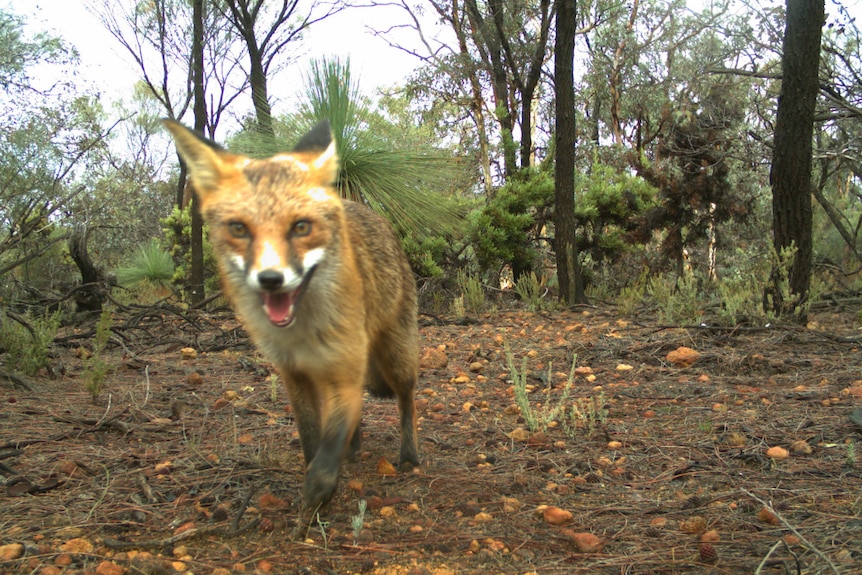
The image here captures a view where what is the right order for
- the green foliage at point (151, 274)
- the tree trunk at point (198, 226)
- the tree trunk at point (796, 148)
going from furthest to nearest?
the green foliage at point (151, 274) < the tree trunk at point (198, 226) < the tree trunk at point (796, 148)

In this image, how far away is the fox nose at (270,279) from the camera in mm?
2252

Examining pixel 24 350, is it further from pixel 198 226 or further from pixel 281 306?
pixel 198 226

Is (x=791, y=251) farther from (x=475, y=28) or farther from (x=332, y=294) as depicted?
(x=475, y=28)

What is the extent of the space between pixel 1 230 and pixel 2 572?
7.19 m

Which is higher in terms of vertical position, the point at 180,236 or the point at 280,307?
the point at 180,236

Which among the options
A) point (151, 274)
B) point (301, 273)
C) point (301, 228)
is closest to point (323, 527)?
point (301, 273)

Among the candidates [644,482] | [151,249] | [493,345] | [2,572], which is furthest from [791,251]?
[151,249]

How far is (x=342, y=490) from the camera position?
3.24m

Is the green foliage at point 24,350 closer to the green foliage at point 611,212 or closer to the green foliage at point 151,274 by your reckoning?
the green foliage at point 151,274

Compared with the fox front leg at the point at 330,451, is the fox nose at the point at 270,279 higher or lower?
higher

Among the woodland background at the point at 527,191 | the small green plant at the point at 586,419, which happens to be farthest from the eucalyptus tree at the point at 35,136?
the small green plant at the point at 586,419

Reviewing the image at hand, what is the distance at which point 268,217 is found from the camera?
7.95 feet

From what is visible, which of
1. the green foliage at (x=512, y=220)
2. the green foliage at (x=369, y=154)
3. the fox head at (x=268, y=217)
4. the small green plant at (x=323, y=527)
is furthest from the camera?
the green foliage at (x=512, y=220)

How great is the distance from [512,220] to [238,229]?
9024 millimetres
